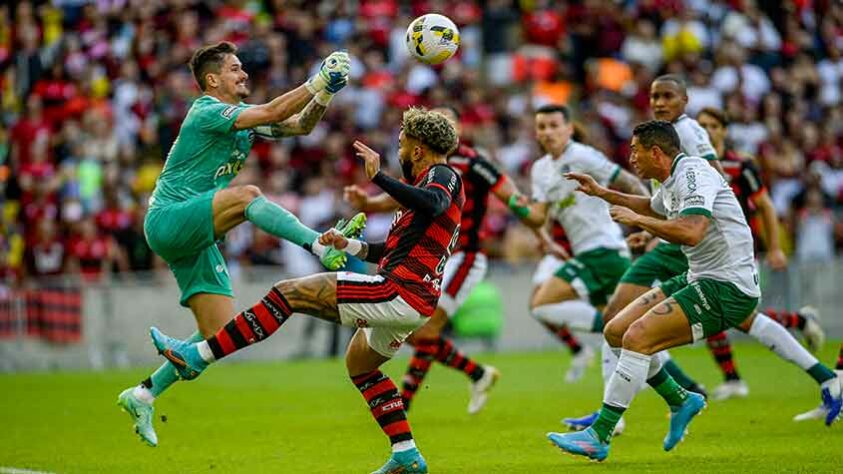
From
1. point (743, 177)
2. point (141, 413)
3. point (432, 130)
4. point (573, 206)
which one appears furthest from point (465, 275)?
point (141, 413)

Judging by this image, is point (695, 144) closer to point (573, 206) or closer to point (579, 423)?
point (573, 206)

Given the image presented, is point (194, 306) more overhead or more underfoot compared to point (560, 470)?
more overhead

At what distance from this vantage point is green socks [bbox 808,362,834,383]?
1109 cm

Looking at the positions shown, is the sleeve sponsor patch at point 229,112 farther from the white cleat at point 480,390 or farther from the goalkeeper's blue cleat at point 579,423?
the white cleat at point 480,390

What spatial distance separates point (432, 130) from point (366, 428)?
167 inches

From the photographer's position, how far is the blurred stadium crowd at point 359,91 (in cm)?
2202

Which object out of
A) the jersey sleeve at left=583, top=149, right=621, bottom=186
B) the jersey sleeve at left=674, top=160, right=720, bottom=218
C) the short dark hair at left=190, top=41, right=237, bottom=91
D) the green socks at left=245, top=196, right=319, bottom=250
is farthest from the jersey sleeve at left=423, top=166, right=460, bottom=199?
the jersey sleeve at left=583, top=149, right=621, bottom=186

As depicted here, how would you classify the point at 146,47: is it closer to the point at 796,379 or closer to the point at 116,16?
the point at 116,16

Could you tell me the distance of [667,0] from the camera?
86.8ft

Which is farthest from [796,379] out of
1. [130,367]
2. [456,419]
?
[130,367]

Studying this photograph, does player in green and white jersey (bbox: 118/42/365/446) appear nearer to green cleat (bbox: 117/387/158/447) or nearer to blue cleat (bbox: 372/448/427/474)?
green cleat (bbox: 117/387/158/447)

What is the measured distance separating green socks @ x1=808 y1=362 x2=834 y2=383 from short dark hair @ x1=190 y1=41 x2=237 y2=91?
552 centimetres

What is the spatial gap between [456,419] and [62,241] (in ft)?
36.1

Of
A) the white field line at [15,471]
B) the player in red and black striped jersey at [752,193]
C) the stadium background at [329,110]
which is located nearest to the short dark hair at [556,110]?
the player in red and black striped jersey at [752,193]
